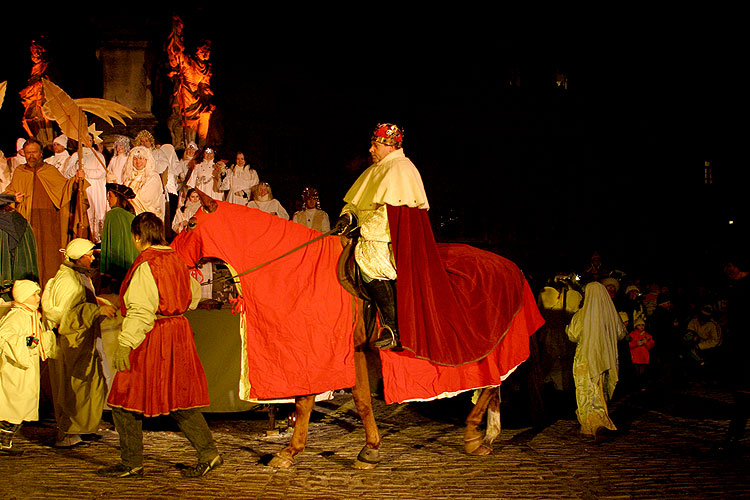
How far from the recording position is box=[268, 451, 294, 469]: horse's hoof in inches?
245

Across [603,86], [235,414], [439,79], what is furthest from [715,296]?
[603,86]

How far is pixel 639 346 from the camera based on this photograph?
11.5 m

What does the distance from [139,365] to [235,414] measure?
3.48 metres

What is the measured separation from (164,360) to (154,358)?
8 centimetres

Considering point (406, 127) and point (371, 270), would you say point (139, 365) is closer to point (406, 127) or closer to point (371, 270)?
point (371, 270)

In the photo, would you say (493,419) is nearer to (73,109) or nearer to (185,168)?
Answer: (73,109)

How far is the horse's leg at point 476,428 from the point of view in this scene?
22.8 ft

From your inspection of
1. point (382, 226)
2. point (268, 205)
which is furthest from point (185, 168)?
point (382, 226)

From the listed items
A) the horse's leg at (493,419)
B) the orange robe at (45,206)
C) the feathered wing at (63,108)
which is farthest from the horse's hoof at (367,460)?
the orange robe at (45,206)

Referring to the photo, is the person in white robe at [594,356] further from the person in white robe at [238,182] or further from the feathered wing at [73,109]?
the person in white robe at [238,182]

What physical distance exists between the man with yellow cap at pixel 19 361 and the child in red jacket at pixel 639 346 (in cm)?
857

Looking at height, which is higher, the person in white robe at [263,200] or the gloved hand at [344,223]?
the person in white robe at [263,200]

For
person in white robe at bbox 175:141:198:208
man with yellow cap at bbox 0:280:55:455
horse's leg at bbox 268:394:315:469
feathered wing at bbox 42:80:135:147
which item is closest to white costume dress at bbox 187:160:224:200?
person in white robe at bbox 175:141:198:208

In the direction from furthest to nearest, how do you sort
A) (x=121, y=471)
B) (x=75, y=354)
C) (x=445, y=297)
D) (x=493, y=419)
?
(x=493, y=419) < (x=75, y=354) < (x=445, y=297) < (x=121, y=471)
